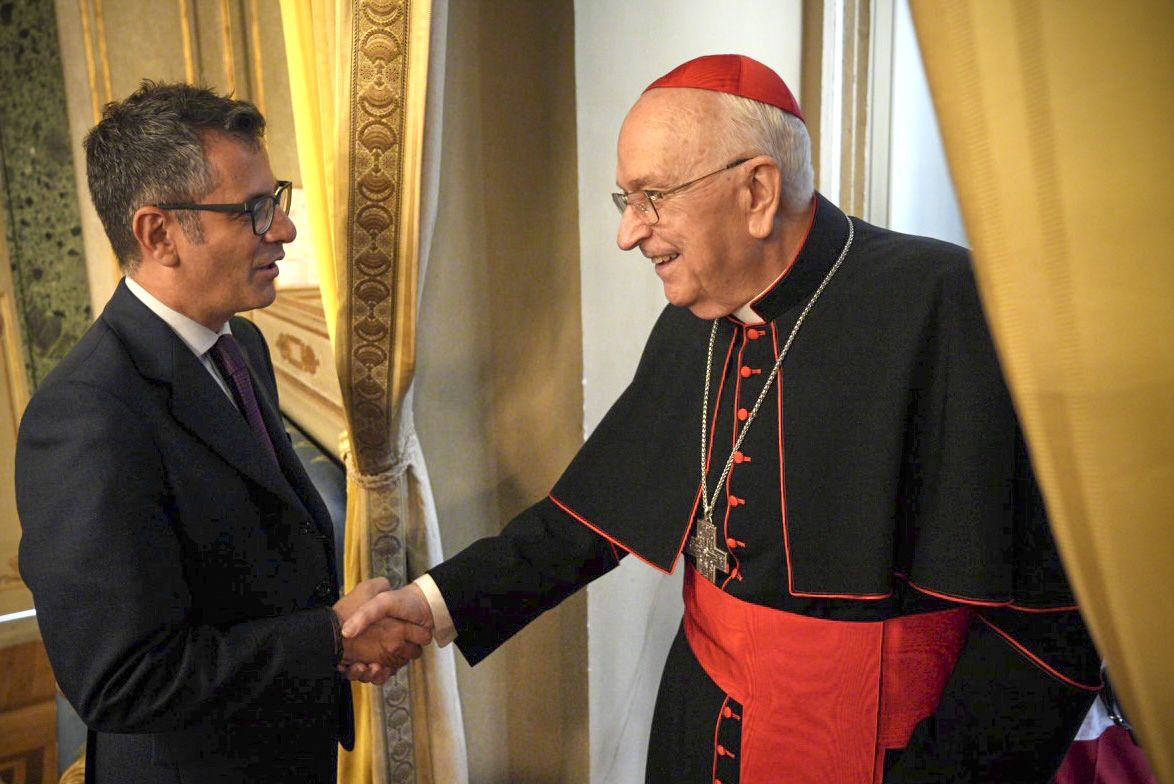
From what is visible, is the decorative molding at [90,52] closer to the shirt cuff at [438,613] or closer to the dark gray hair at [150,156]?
the dark gray hair at [150,156]

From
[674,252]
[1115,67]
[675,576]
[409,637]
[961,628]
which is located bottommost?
[675,576]

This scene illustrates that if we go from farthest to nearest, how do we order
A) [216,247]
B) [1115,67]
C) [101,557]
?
[216,247]
[101,557]
[1115,67]

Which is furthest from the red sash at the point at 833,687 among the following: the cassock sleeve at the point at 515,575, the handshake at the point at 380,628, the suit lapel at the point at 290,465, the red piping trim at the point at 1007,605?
the suit lapel at the point at 290,465

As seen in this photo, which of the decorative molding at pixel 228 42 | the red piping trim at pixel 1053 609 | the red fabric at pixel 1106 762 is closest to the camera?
the red piping trim at pixel 1053 609

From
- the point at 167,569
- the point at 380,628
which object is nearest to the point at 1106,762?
the point at 380,628

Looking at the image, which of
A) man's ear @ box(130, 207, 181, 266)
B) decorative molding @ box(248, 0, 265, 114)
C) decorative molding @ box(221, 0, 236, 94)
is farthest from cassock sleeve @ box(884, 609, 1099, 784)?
decorative molding @ box(221, 0, 236, 94)

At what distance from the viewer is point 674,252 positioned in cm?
139

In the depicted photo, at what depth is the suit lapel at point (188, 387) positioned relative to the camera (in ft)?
4.41

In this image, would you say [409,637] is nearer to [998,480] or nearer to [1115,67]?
[998,480]

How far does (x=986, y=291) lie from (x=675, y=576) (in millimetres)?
1883

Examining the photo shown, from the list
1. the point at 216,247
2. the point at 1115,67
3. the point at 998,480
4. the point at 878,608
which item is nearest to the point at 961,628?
the point at 878,608

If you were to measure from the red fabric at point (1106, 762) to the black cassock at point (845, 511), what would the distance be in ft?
1.84

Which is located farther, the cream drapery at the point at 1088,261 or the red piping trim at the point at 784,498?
the red piping trim at the point at 784,498

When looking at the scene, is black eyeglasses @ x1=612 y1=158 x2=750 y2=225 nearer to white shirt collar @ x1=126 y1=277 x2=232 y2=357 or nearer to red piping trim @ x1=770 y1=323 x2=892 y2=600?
red piping trim @ x1=770 y1=323 x2=892 y2=600
